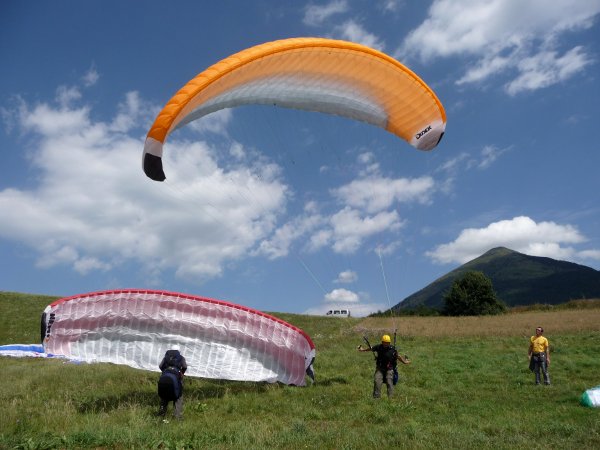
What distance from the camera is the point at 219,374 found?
11320mm

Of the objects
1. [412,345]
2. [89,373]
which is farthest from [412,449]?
[412,345]

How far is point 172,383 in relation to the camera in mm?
8680

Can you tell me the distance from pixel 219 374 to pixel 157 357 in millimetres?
1506

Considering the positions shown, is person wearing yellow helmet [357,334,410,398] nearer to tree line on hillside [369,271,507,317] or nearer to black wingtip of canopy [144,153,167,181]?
black wingtip of canopy [144,153,167,181]

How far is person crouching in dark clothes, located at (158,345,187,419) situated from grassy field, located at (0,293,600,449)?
1.14 feet

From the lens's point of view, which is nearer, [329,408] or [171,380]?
[171,380]

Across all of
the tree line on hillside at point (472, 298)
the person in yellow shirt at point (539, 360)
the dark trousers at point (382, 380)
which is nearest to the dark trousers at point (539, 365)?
the person in yellow shirt at point (539, 360)

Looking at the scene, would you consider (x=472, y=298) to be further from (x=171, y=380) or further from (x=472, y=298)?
(x=171, y=380)

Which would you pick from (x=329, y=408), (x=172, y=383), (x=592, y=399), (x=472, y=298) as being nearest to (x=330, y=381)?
(x=329, y=408)

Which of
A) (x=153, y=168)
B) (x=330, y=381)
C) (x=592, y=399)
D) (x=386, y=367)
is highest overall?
(x=153, y=168)

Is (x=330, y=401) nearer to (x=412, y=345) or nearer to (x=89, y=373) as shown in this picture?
(x=89, y=373)

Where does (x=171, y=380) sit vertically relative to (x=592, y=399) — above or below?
above

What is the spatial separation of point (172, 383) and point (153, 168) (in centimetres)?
392

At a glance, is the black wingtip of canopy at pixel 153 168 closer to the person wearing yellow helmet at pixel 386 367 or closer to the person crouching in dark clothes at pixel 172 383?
the person crouching in dark clothes at pixel 172 383
